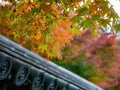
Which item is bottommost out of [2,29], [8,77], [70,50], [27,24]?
[70,50]

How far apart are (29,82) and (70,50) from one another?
41.1 ft

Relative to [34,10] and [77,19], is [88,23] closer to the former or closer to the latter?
[77,19]

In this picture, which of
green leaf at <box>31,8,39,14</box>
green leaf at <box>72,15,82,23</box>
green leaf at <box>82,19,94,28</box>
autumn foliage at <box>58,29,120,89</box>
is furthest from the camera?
autumn foliage at <box>58,29,120,89</box>

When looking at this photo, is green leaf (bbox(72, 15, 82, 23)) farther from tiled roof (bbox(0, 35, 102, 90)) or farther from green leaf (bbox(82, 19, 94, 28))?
tiled roof (bbox(0, 35, 102, 90))

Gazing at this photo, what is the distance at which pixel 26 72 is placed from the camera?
7.49 metres

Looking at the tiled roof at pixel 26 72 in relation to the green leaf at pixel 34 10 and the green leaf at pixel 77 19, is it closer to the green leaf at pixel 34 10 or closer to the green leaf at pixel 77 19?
the green leaf at pixel 34 10

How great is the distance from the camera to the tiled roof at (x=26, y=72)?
273 inches

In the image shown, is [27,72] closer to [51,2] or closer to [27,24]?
[27,24]

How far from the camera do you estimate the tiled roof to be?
6926 millimetres

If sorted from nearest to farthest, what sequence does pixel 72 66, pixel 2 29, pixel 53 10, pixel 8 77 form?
pixel 53 10 → pixel 8 77 → pixel 2 29 → pixel 72 66

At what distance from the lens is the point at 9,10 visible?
261 inches

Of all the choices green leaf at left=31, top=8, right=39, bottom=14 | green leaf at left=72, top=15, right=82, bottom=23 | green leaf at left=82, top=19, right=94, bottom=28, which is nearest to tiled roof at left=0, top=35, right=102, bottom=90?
green leaf at left=31, top=8, right=39, bottom=14

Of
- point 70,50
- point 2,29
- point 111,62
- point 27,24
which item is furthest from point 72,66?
point 27,24

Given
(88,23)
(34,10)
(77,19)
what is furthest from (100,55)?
(88,23)
